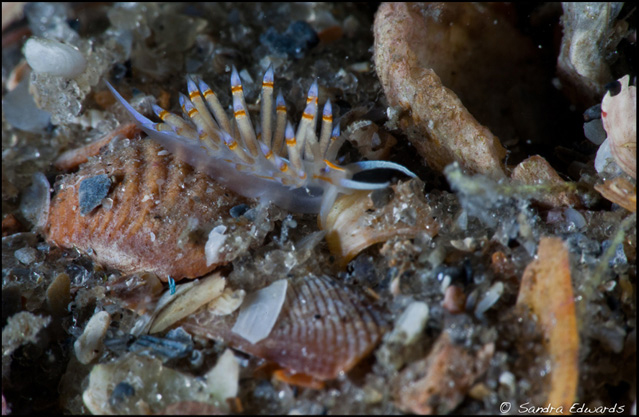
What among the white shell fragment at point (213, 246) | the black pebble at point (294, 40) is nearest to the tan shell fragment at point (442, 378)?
the white shell fragment at point (213, 246)

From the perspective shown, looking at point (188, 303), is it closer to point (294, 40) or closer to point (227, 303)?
point (227, 303)

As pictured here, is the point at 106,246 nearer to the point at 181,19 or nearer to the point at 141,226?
the point at 141,226

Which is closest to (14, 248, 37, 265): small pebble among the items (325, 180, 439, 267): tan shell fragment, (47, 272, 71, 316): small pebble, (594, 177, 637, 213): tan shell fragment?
(47, 272, 71, 316): small pebble

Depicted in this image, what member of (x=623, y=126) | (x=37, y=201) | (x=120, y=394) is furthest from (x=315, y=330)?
(x=37, y=201)

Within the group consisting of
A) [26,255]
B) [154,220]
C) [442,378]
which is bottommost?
[26,255]

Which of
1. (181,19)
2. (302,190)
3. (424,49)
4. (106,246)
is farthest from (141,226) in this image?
(181,19)

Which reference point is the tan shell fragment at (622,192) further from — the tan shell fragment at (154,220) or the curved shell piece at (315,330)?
the tan shell fragment at (154,220)

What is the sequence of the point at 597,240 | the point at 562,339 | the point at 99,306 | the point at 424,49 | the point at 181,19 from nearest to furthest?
1. the point at 562,339
2. the point at 597,240
3. the point at 99,306
4. the point at 424,49
5. the point at 181,19
